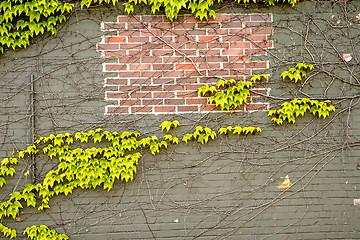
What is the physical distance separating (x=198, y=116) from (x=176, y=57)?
65 cm

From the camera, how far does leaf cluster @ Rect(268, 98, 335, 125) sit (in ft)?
10.8

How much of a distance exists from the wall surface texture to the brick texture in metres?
0.01

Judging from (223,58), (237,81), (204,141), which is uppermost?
(223,58)

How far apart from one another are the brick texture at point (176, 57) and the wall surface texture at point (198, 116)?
0.03 ft

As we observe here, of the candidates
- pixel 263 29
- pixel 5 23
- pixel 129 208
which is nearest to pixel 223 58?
pixel 263 29

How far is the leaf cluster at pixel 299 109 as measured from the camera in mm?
3307

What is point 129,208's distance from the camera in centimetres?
329

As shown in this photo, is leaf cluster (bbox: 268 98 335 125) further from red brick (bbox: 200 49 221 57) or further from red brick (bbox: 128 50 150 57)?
red brick (bbox: 128 50 150 57)

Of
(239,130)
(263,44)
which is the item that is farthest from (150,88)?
(263,44)

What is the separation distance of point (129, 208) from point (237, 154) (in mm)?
1231

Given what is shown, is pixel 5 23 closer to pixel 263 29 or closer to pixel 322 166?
pixel 263 29

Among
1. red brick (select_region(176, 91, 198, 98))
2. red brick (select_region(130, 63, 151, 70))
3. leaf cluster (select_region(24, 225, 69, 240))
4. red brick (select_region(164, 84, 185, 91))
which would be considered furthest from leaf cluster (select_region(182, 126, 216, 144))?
leaf cluster (select_region(24, 225, 69, 240))

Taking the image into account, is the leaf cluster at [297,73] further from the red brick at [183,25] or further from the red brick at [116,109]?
the red brick at [116,109]

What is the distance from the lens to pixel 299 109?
3.35 metres
